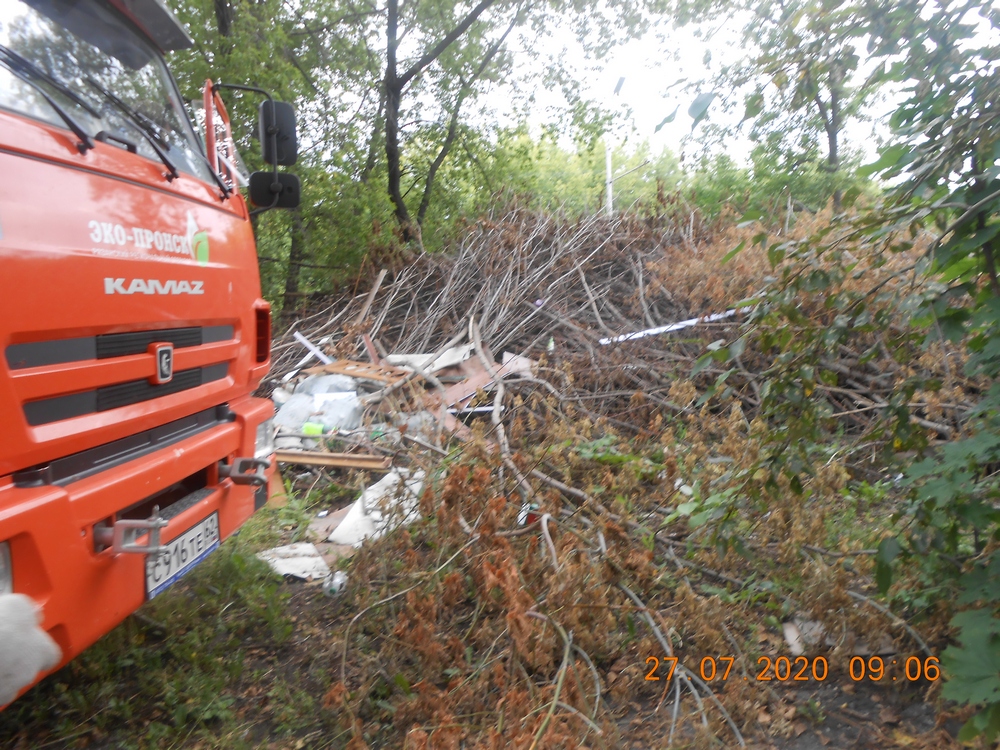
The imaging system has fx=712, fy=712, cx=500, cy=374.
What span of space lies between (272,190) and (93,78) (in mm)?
1236

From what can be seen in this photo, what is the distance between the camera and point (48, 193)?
214cm

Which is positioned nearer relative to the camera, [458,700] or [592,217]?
[458,700]

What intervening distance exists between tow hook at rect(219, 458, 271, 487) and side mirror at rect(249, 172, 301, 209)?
60.6 inches

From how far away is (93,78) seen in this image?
2873 mm

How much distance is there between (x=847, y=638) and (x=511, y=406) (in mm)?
3742

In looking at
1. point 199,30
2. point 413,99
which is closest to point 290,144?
point 199,30

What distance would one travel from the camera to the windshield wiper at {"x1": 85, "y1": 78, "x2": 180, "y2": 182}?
2945 mm

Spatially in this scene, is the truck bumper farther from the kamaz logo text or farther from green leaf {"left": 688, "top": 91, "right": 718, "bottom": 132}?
green leaf {"left": 688, "top": 91, "right": 718, "bottom": 132}

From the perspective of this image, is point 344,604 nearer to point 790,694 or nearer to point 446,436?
point 446,436

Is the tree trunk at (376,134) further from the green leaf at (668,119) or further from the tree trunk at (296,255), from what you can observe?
the green leaf at (668,119)

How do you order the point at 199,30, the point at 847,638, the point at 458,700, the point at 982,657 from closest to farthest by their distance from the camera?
the point at 982,657 → the point at 458,700 → the point at 847,638 → the point at 199,30

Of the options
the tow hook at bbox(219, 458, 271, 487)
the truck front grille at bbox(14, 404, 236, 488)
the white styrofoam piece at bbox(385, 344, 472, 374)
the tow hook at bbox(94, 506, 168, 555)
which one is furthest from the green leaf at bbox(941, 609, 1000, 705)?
the white styrofoam piece at bbox(385, 344, 472, 374)

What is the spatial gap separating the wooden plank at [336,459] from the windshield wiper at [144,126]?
308cm
